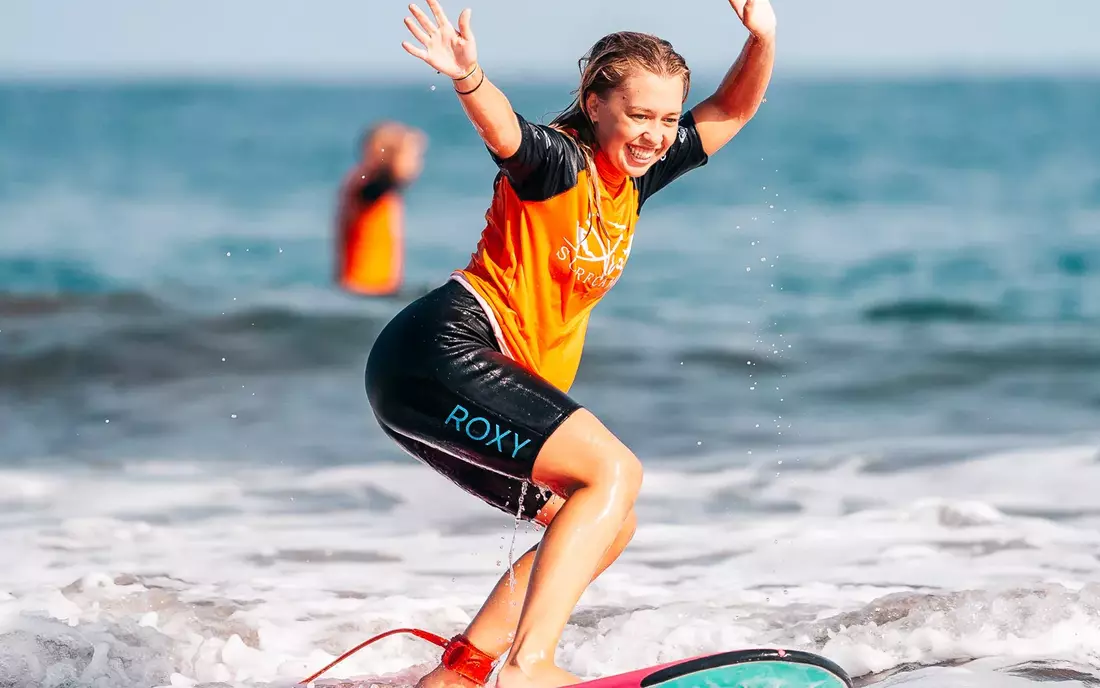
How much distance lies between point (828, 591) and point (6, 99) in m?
75.0

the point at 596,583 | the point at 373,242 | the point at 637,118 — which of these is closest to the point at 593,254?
the point at 637,118

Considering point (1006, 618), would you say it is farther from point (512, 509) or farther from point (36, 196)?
point (36, 196)

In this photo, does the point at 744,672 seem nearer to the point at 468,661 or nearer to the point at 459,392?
the point at 468,661

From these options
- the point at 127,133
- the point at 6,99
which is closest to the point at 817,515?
the point at 127,133

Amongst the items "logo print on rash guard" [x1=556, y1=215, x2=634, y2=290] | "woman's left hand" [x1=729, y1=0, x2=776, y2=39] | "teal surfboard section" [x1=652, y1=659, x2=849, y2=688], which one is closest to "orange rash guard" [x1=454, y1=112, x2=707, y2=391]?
"logo print on rash guard" [x1=556, y1=215, x2=634, y2=290]

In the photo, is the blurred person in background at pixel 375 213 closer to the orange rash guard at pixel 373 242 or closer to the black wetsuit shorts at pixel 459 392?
the orange rash guard at pixel 373 242

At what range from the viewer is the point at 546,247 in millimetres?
3873

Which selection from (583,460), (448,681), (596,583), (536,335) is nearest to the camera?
(583,460)

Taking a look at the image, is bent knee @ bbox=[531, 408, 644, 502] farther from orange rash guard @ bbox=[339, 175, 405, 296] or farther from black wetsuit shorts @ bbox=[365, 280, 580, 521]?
orange rash guard @ bbox=[339, 175, 405, 296]

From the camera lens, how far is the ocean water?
5.14 metres

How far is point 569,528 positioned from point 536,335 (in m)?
0.62

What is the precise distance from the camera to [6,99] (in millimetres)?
73375

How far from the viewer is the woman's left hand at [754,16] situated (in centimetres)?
416

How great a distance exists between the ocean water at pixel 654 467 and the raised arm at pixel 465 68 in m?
2.06
